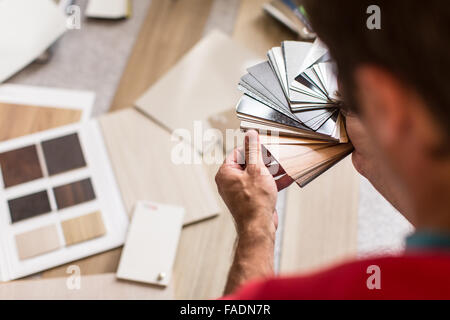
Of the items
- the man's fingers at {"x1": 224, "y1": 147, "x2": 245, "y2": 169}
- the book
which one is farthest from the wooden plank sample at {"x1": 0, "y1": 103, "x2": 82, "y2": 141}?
the book

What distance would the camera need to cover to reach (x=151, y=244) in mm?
868

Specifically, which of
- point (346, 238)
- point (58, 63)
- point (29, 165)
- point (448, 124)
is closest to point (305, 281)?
point (448, 124)

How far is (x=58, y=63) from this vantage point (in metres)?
1.07

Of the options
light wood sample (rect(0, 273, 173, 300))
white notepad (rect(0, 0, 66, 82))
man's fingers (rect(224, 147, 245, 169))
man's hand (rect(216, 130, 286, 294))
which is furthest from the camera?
white notepad (rect(0, 0, 66, 82))

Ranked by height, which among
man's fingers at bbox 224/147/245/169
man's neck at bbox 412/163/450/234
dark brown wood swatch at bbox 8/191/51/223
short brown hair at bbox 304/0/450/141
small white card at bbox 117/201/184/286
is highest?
short brown hair at bbox 304/0/450/141

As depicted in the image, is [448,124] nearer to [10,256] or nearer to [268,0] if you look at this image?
[10,256]

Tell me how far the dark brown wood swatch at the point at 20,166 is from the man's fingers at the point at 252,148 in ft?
1.66

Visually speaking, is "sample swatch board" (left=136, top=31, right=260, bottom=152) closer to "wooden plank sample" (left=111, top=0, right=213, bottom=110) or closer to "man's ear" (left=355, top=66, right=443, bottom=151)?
"wooden plank sample" (left=111, top=0, right=213, bottom=110)

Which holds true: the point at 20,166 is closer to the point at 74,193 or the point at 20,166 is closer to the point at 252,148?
the point at 74,193

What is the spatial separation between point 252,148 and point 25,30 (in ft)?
2.42

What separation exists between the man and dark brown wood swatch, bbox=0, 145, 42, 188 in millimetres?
681

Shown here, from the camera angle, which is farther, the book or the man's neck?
the book

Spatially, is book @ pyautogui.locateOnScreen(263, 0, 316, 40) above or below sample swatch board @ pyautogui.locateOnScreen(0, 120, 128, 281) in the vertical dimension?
above

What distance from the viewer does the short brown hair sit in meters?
0.31
